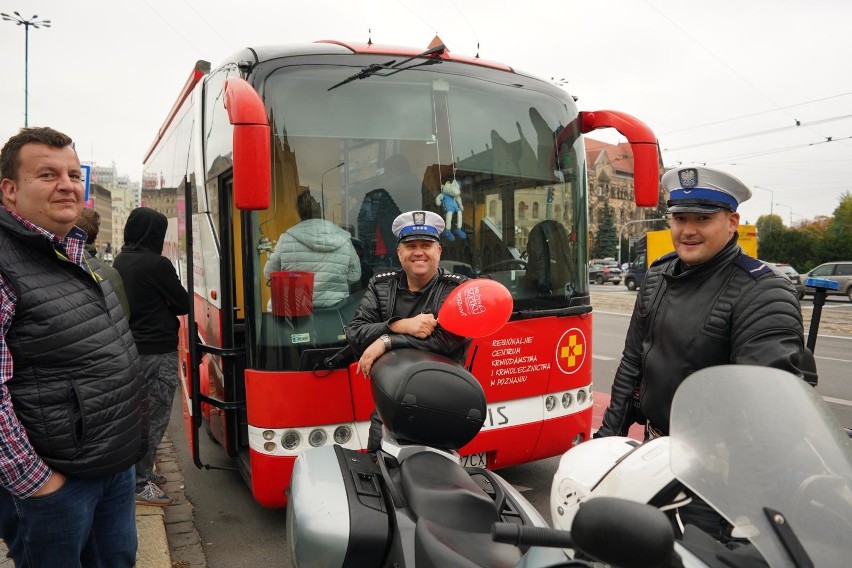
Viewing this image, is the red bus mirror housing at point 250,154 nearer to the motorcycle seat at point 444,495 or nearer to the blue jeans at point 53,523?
the blue jeans at point 53,523

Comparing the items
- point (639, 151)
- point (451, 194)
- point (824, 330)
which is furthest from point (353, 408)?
point (824, 330)

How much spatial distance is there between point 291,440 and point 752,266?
263 centimetres

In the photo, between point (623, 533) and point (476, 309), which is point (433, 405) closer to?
point (476, 309)

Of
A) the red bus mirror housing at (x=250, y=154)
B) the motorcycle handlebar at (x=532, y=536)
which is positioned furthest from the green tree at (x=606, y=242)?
the motorcycle handlebar at (x=532, y=536)

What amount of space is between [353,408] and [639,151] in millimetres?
2617

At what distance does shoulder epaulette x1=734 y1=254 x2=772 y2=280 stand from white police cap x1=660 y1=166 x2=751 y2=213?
21cm

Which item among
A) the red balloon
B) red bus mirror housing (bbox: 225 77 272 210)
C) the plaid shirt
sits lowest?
the plaid shirt

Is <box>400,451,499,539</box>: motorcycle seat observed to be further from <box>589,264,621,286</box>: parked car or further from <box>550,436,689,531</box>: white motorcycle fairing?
<box>589,264,621,286</box>: parked car

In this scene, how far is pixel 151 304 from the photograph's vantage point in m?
4.42

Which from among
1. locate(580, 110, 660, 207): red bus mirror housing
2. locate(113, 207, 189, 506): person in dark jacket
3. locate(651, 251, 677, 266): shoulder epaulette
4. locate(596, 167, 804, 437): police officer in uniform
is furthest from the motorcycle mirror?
locate(113, 207, 189, 506): person in dark jacket

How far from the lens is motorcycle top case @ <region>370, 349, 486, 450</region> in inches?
89.7

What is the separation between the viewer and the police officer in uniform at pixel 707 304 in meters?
2.21

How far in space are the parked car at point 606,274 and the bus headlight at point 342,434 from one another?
Answer: 45.1m

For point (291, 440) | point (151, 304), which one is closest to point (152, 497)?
point (151, 304)
